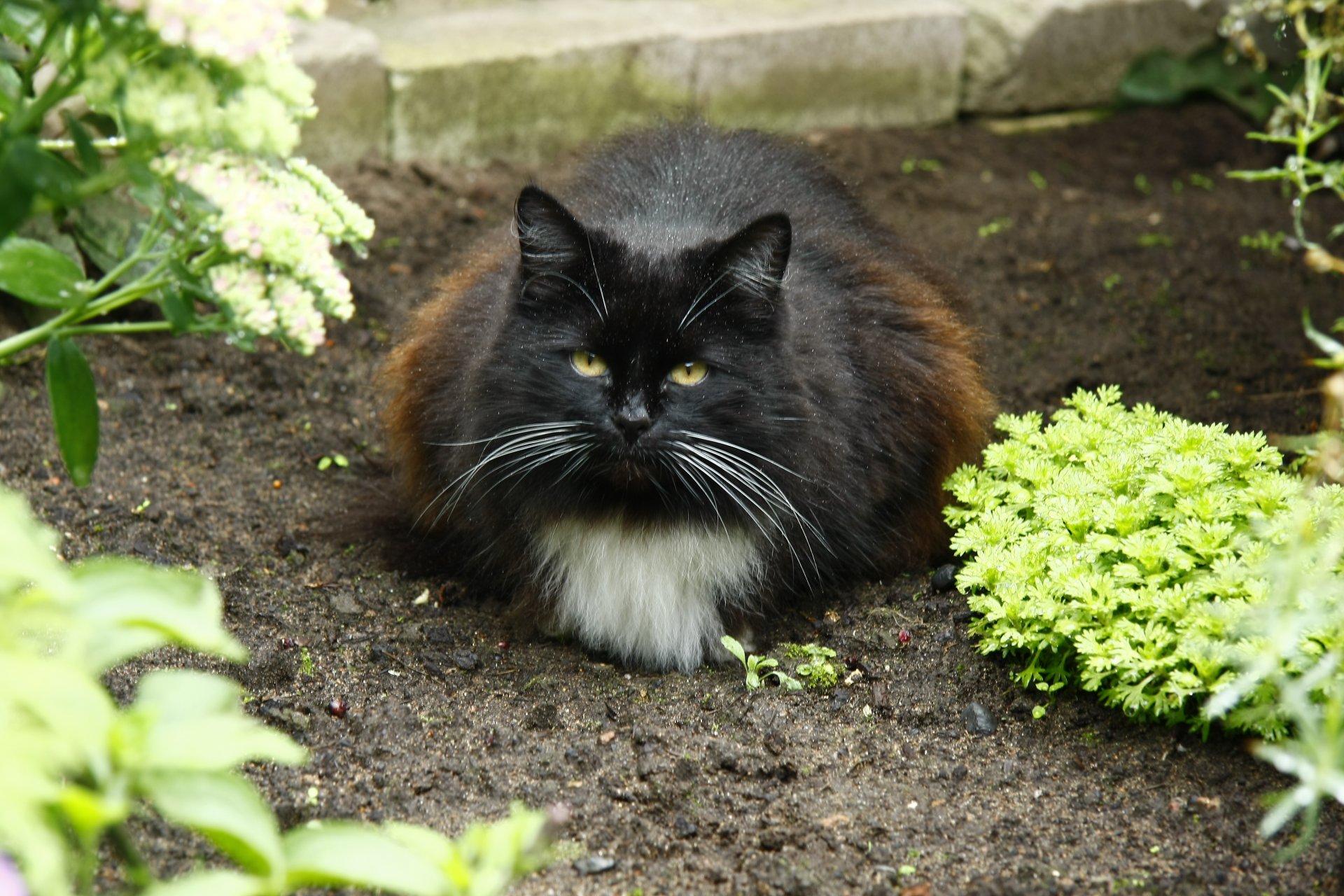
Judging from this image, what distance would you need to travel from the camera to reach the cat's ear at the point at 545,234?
281 cm

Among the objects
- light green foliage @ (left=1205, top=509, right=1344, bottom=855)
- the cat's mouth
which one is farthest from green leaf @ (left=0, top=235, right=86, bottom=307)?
light green foliage @ (left=1205, top=509, right=1344, bottom=855)

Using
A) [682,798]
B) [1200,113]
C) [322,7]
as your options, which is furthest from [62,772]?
[1200,113]

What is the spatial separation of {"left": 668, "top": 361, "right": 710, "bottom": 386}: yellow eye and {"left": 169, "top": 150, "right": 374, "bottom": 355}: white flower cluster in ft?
2.72

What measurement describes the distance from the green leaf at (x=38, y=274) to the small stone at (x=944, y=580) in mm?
2056

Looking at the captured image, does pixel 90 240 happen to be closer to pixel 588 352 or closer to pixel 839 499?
pixel 588 352

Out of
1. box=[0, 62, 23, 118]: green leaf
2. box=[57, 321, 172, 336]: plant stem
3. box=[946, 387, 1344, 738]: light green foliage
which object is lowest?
box=[946, 387, 1344, 738]: light green foliage

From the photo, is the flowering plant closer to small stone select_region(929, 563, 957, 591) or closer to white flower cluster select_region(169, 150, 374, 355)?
white flower cluster select_region(169, 150, 374, 355)

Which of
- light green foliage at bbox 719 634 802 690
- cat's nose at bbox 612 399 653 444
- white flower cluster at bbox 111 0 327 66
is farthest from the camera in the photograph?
light green foliage at bbox 719 634 802 690

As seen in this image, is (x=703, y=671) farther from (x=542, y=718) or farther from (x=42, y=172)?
(x=42, y=172)

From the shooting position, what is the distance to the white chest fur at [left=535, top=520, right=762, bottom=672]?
10.1 feet

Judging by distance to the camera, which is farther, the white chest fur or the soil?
the white chest fur

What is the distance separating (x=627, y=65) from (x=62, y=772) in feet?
13.0

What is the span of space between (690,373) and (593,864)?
1.05 meters

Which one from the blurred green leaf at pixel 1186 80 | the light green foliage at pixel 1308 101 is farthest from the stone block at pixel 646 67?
the light green foliage at pixel 1308 101
